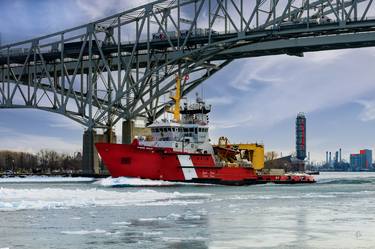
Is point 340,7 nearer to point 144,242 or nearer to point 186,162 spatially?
point 186,162

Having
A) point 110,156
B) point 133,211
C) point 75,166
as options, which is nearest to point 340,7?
point 110,156

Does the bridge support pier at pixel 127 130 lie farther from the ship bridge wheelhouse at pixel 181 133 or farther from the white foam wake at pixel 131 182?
the white foam wake at pixel 131 182

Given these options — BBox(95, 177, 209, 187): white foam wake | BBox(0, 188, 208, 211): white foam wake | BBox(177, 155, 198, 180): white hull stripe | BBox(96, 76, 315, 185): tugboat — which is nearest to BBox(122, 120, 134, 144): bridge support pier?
BBox(96, 76, 315, 185): tugboat

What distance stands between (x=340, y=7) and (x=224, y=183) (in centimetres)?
2452

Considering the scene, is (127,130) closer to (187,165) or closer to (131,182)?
(187,165)

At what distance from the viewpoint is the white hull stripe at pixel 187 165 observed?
67000 mm

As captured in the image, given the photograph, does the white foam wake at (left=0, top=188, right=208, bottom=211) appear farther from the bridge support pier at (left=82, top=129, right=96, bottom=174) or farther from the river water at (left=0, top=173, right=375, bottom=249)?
the bridge support pier at (left=82, top=129, right=96, bottom=174)

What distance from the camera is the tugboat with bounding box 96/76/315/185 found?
65.1 metres

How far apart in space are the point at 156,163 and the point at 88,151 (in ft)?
91.4

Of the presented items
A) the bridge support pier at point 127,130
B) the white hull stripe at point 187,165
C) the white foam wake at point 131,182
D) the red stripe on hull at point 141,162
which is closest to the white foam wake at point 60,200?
the white foam wake at point 131,182

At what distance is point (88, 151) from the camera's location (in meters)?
91.4

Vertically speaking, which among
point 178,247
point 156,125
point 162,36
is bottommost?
point 178,247

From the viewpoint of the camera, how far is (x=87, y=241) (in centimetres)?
2006

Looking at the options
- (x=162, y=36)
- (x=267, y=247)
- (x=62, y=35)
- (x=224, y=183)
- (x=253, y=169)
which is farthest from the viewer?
(x=62, y=35)
